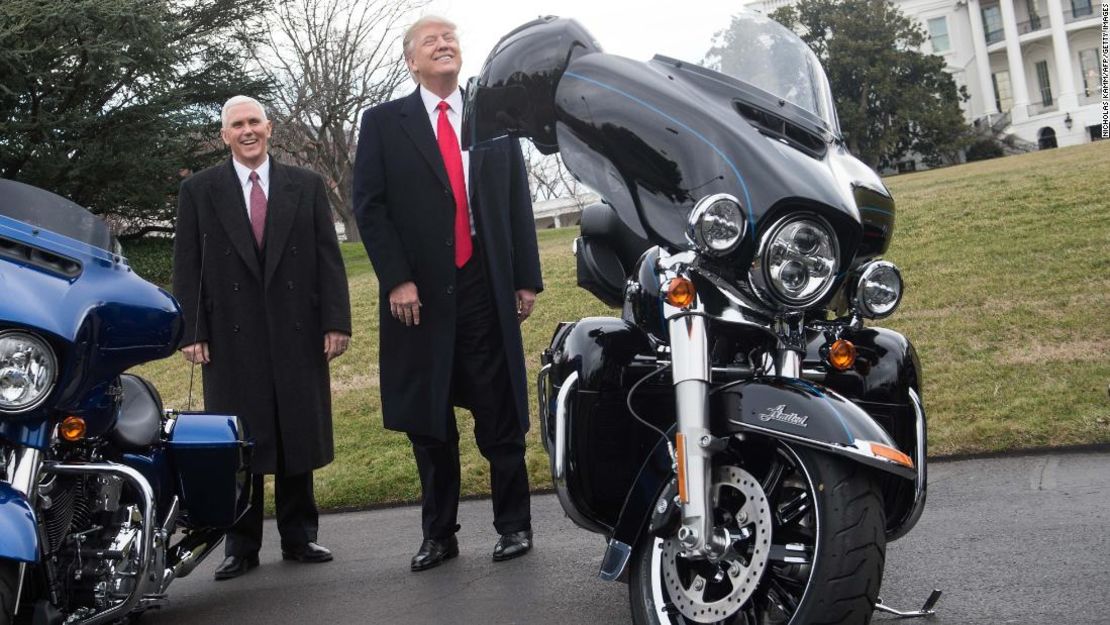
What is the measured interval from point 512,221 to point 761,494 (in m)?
2.66

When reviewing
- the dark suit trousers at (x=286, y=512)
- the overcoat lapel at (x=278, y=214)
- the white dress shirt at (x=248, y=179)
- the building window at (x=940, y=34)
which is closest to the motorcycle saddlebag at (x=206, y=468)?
the dark suit trousers at (x=286, y=512)

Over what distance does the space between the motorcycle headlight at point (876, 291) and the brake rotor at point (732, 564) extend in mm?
610

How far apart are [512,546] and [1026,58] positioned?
74105 mm

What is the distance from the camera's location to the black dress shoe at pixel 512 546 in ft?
17.7

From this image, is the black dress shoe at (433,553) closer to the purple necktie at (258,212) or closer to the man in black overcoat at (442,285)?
the man in black overcoat at (442,285)

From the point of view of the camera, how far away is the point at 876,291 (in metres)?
3.51

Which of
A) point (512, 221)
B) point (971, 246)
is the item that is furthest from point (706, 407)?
point (971, 246)

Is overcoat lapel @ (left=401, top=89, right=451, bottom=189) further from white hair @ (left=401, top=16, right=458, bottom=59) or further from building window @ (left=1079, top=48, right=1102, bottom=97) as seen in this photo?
building window @ (left=1079, top=48, right=1102, bottom=97)

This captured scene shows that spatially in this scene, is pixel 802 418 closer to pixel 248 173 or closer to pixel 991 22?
pixel 248 173

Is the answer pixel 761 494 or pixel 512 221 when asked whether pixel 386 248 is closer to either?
pixel 512 221

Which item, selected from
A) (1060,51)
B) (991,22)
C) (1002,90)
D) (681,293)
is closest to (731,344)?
(681,293)

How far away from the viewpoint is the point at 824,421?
120 inches

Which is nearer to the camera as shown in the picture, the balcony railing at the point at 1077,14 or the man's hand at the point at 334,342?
the man's hand at the point at 334,342

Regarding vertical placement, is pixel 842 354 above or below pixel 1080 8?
below
